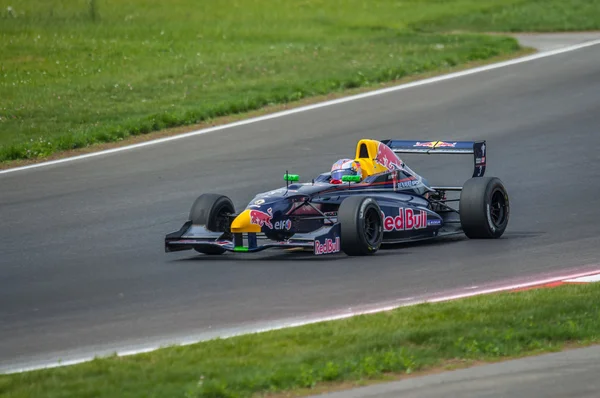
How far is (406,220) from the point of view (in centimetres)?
1524

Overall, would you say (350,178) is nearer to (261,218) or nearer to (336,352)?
(261,218)

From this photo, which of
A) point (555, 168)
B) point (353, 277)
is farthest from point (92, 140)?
point (353, 277)

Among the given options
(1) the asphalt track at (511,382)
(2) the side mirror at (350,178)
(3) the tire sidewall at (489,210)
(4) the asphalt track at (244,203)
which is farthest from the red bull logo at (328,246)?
(1) the asphalt track at (511,382)

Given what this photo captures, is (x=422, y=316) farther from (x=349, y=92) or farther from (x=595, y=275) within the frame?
(x=349, y=92)

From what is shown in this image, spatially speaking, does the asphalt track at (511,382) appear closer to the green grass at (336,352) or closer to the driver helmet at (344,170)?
the green grass at (336,352)

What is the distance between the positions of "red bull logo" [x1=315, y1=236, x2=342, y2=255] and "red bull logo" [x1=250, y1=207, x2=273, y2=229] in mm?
652

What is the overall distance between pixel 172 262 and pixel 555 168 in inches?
312

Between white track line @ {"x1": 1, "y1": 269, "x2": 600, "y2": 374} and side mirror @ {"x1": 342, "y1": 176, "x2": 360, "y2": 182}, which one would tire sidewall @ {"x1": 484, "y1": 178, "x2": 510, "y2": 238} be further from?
white track line @ {"x1": 1, "y1": 269, "x2": 600, "y2": 374}

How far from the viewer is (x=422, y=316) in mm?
10906

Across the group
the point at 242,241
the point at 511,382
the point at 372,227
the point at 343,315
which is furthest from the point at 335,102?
the point at 511,382

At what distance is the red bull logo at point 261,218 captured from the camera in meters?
14.4

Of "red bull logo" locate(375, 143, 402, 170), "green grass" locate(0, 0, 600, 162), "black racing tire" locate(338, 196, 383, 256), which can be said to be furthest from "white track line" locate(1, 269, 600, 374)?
"green grass" locate(0, 0, 600, 162)

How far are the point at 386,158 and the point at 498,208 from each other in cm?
152

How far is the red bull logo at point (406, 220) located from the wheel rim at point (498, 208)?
2.96 feet
